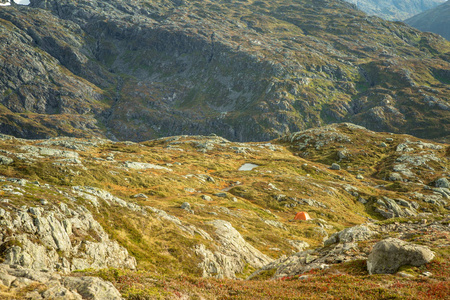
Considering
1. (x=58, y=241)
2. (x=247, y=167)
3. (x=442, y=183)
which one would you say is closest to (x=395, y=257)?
(x=58, y=241)

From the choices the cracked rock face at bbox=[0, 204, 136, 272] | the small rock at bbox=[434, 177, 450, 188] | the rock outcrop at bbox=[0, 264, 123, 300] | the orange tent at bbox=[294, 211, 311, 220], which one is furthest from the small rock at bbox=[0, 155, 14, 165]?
the small rock at bbox=[434, 177, 450, 188]

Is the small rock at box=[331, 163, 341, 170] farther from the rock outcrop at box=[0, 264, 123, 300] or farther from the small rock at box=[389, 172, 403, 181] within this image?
the rock outcrop at box=[0, 264, 123, 300]

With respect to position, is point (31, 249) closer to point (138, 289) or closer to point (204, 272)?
point (138, 289)

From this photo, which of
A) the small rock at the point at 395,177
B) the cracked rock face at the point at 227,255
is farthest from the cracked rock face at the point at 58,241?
the small rock at the point at 395,177

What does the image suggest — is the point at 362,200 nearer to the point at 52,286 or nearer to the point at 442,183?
the point at 442,183

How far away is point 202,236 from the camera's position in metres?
37.7

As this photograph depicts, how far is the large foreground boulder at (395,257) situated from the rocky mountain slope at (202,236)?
88mm

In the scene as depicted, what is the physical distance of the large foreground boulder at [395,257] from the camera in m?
21.5

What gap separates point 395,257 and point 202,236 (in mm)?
24180

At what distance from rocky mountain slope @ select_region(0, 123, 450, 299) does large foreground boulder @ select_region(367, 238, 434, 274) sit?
9 cm

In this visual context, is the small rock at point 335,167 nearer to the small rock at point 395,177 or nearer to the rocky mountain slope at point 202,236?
the small rock at point 395,177

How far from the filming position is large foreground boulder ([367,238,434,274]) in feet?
70.4

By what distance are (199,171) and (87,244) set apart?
245ft

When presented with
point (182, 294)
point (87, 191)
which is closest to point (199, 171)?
point (87, 191)
